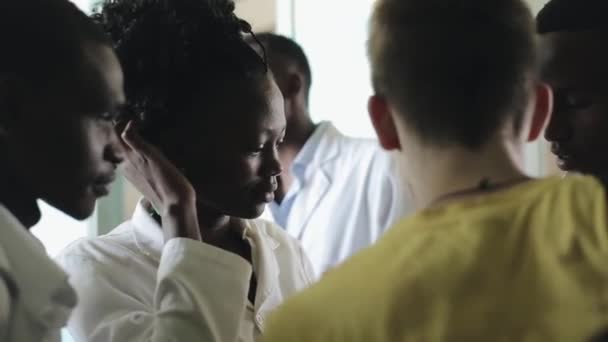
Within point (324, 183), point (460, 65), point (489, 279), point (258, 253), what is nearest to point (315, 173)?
point (324, 183)

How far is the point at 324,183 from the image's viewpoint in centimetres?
193

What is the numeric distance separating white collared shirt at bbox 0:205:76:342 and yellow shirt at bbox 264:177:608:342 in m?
0.27

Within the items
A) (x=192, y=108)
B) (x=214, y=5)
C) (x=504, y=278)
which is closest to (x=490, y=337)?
(x=504, y=278)

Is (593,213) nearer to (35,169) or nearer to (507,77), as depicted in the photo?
(507,77)

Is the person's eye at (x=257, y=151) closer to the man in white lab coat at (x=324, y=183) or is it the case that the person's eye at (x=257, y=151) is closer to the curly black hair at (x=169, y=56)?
the curly black hair at (x=169, y=56)

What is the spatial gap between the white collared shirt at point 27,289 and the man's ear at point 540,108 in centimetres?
49

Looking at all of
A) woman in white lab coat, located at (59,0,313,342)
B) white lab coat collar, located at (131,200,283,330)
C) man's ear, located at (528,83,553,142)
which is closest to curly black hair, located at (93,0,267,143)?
woman in white lab coat, located at (59,0,313,342)

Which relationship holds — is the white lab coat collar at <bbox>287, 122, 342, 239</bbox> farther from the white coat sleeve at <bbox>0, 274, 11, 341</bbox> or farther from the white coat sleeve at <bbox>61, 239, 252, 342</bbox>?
the white coat sleeve at <bbox>0, 274, 11, 341</bbox>

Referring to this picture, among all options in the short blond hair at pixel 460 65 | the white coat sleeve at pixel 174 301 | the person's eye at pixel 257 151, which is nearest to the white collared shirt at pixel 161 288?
the white coat sleeve at pixel 174 301

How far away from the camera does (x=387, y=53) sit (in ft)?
2.66

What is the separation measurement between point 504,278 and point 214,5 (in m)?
0.77

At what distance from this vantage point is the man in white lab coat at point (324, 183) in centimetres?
177

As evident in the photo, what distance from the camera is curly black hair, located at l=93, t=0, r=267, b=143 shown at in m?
1.22

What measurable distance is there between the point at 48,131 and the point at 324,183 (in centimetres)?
109
